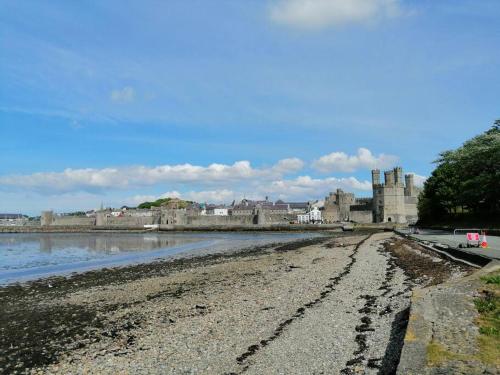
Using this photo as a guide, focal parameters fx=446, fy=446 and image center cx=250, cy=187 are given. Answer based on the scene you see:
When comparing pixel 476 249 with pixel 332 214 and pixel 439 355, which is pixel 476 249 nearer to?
pixel 439 355

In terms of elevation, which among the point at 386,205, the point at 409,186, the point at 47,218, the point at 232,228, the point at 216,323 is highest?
the point at 409,186

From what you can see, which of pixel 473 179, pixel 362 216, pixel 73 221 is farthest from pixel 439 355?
pixel 73 221

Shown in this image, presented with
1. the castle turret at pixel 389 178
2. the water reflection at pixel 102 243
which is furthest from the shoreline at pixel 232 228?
the water reflection at pixel 102 243

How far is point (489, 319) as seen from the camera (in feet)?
20.8

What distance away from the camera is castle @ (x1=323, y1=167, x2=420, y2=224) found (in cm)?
8075

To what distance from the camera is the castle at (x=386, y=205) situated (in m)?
80.8

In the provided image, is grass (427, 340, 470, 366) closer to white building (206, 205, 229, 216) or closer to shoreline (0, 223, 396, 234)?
shoreline (0, 223, 396, 234)

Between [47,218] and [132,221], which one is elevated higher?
[47,218]

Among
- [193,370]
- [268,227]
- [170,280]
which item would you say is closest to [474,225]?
[170,280]

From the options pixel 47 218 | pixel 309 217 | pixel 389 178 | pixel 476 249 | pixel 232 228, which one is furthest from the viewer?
pixel 47 218

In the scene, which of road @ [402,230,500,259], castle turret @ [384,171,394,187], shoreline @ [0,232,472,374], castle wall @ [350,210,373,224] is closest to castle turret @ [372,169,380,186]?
castle turret @ [384,171,394,187]

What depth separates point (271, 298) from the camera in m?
11.1

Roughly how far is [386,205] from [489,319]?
254 ft

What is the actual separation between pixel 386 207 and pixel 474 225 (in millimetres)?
42980
